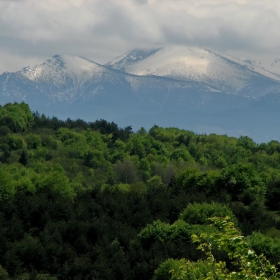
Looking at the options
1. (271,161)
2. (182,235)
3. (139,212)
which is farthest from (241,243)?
(271,161)

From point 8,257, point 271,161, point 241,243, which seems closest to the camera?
point 241,243

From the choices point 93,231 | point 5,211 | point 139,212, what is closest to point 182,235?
point 93,231

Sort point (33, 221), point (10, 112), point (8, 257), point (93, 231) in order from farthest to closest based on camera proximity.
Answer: point (10, 112) < point (33, 221) < point (93, 231) < point (8, 257)

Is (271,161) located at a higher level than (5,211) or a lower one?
higher

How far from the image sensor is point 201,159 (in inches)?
5935

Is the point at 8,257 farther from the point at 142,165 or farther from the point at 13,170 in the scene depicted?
the point at 142,165

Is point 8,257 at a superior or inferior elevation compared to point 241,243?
inferior

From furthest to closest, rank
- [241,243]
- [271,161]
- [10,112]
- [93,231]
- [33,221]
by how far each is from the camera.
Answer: [10,112]
[271,161]
[33,221]
[93,231]
[241,243]

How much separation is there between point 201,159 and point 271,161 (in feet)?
64.2

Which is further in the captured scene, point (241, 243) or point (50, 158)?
point (50, 158)

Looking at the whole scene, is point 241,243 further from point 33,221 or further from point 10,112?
point 10,112

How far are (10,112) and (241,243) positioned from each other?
147 m

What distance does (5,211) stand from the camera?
2704 inches

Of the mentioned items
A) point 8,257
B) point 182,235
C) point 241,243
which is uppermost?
point 241,243
